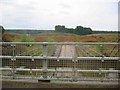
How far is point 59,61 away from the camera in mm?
7715

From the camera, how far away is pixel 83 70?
7660 mm

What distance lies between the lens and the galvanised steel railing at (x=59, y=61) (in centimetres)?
767

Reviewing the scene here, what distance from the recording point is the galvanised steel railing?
7668 mm

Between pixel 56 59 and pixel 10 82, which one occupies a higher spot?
pixel 56 59

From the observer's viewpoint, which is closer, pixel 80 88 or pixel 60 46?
pixel 80 88

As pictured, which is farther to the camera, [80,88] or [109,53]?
[109,53]

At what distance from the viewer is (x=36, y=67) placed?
7.91 meters

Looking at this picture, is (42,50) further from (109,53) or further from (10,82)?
(109,53)

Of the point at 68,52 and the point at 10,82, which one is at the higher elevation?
the point at 68,52

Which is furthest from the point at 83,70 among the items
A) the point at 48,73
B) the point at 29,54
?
the point at 29,54

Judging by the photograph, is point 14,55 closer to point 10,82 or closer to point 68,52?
point 10,82

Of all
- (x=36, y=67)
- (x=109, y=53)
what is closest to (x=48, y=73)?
(x=36, y=67)

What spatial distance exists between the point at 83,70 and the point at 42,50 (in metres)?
1.04

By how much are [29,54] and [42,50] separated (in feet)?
1.29
